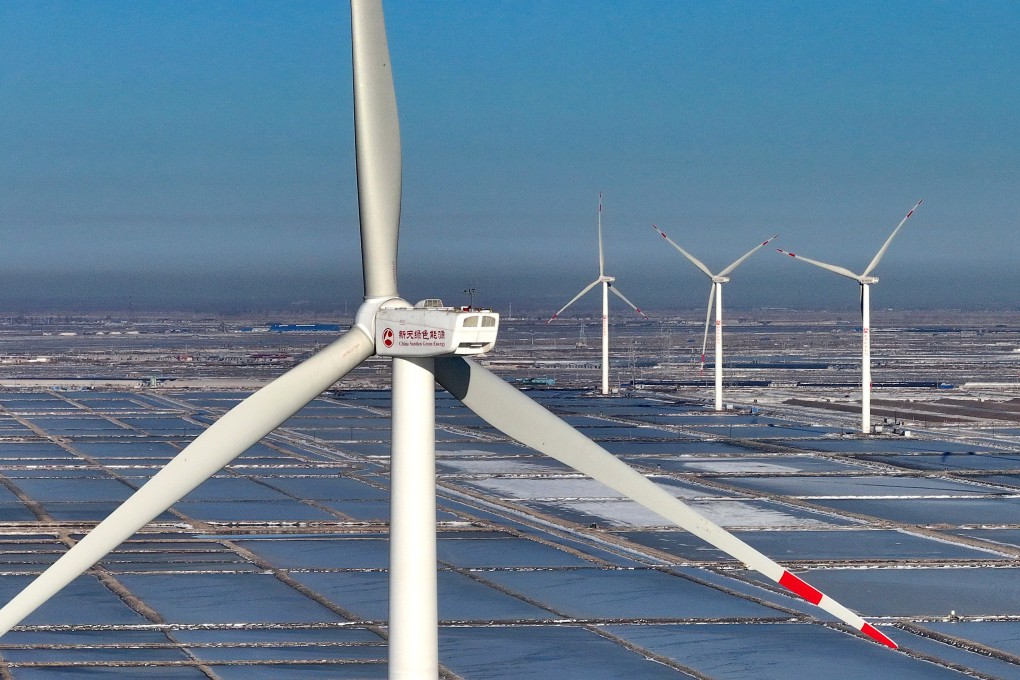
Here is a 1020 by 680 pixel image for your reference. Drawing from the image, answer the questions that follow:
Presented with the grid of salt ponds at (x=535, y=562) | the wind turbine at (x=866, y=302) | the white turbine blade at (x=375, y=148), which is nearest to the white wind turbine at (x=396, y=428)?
the white turbine blade at (x=375, y=148)

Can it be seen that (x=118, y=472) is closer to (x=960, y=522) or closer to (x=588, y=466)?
(x=960, y=522)

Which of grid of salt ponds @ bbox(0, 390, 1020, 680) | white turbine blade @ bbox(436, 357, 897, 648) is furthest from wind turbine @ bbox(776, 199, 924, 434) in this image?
white turbine blade @ bbox(436, 357, 897, 648)

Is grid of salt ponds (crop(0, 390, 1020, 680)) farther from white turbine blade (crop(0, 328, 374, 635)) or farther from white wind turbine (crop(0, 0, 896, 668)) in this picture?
white turbine blade (crop(0, 328, 374, 635))

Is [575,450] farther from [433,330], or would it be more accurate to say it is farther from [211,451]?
[211,451]

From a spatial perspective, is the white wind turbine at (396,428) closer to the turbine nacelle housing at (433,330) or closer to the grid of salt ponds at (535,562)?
the turbine nacelle housing at (433,330)

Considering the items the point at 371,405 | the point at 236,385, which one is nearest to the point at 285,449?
the point at 371,405
